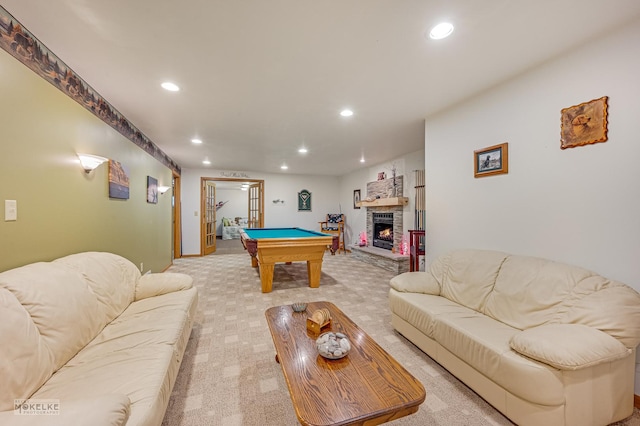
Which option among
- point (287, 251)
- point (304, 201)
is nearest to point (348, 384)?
point (287, 251)

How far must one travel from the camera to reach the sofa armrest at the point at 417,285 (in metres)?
2.46

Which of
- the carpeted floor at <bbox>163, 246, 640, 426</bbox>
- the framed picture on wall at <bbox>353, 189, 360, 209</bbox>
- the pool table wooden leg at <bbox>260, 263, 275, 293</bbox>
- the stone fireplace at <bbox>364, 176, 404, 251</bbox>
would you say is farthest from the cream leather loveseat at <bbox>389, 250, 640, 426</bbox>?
the framed picture on wall at <bbox>353, 189, 360, 209</bbox>

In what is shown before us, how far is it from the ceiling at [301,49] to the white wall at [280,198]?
373 centimetres

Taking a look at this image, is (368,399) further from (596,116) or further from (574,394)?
(596,116)

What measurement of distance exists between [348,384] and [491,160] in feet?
7.62

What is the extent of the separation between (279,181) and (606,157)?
22.3 ft

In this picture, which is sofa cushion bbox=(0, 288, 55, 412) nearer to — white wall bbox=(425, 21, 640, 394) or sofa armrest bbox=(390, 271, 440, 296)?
sofa armrest bbox=(390, 271, 440, 296)

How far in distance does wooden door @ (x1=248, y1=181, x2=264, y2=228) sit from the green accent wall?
14.3ft

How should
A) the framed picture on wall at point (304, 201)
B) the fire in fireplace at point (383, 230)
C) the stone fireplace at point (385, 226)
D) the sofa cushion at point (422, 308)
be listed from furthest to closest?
1. the framed picture on wall at point (304, 201)
2. the fire in fireplace at point (383, 230)
3. the stone fireplace at point (385, 226)
4. the sofa cushion at point (422, 308)

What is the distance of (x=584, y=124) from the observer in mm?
1784

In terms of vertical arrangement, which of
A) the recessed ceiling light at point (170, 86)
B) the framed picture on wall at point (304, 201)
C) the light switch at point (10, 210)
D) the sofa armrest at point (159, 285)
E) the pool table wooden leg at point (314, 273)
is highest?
the recessed ceiling light at point (170, 86)

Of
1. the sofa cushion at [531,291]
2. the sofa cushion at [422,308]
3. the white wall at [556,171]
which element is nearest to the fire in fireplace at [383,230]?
the white wall at [556,171]

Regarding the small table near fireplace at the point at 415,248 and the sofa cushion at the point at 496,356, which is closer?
the sofa cushion at the point at 496,356

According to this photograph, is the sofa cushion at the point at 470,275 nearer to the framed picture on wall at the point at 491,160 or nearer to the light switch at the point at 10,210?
the framed picture on wall at the point at 491,160
